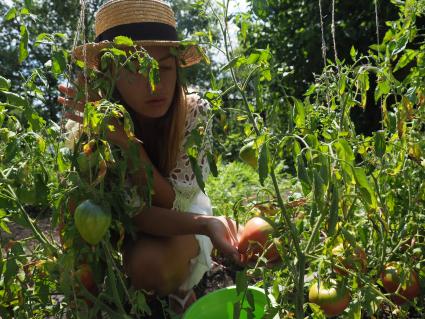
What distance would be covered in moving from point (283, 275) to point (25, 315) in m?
0.58

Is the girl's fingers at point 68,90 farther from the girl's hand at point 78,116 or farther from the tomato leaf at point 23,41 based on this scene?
the tomato leaf at point 23,41

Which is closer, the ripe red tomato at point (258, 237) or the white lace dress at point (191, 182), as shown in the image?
the ripe red tomato at point (258, 237)

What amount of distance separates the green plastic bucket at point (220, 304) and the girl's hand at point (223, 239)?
8 cm

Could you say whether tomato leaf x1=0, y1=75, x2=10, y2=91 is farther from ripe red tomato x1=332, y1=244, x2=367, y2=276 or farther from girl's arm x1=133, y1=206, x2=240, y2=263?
ripe red tomato x1=332, y1=244, x2=367, y2=276

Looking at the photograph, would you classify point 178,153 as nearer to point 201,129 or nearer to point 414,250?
point 201,129

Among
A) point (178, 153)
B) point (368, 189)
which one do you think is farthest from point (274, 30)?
point (368, 189)

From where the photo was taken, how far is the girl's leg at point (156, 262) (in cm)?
127

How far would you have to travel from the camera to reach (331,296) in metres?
0.93

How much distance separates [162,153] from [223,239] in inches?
18.3

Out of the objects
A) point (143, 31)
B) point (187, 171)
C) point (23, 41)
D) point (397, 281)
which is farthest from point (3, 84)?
point (397, 281)

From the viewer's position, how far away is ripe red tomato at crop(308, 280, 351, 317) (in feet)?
3.05

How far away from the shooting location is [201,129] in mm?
928

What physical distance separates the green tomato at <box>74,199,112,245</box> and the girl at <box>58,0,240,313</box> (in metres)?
0.21

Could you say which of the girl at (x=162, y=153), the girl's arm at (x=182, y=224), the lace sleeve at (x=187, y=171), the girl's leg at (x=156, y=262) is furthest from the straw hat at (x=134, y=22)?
the girl's leg at (x=156, y=262)
